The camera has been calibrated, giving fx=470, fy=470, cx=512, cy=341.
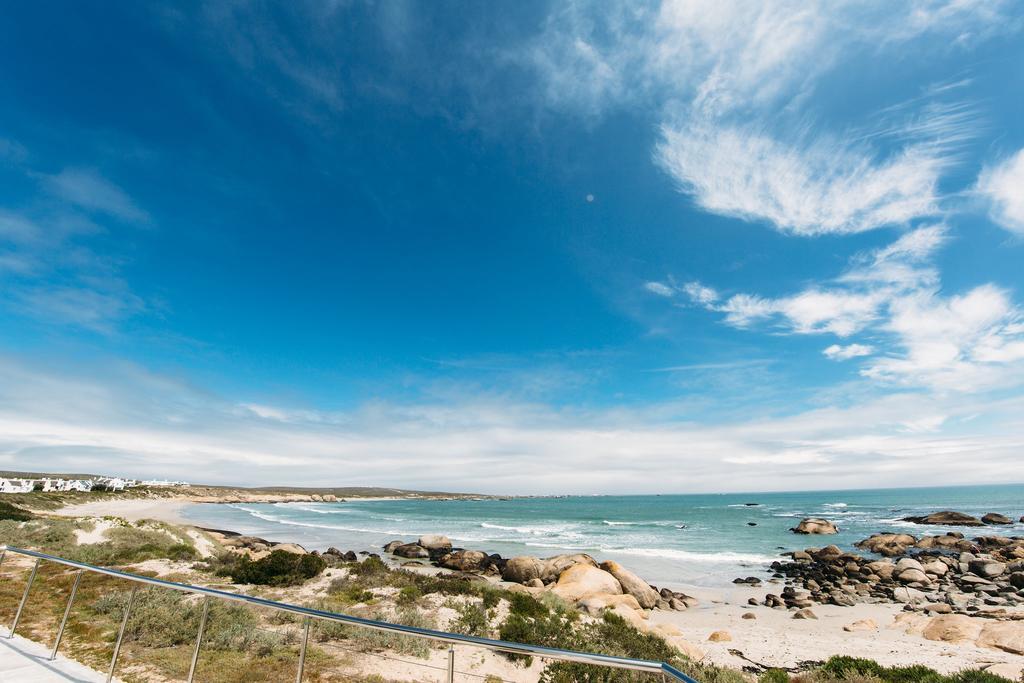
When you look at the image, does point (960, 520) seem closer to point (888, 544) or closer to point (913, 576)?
point (888, 544)

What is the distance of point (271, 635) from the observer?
8039 mm

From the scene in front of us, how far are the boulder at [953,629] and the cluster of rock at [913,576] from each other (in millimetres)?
5952

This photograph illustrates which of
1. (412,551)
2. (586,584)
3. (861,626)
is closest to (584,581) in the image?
(586,584)

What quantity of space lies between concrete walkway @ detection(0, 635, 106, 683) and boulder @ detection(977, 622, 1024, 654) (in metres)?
21.7

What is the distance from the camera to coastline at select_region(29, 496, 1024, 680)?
42.9ft

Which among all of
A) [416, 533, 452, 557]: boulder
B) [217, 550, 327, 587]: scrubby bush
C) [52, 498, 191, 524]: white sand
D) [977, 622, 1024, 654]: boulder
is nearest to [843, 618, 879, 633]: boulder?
[977, 622, 1024, 654]: boulder

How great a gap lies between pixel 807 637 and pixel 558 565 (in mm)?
12282

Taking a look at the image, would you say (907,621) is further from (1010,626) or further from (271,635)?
(271,635)

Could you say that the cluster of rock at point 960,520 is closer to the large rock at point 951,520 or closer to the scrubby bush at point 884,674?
the large rock at point 951,520

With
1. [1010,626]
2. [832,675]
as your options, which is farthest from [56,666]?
[1010,626]

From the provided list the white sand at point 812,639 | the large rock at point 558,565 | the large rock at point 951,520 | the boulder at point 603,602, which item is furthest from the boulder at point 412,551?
the large rock at point 951,520

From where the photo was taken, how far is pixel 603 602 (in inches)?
698

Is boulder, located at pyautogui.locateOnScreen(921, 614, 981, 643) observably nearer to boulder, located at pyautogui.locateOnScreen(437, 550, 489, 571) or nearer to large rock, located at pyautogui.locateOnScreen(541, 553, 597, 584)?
large rock, located at pyautogui.locateOnScreen(541, 553, 597, 584)

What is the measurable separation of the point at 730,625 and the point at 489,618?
38.1ft
